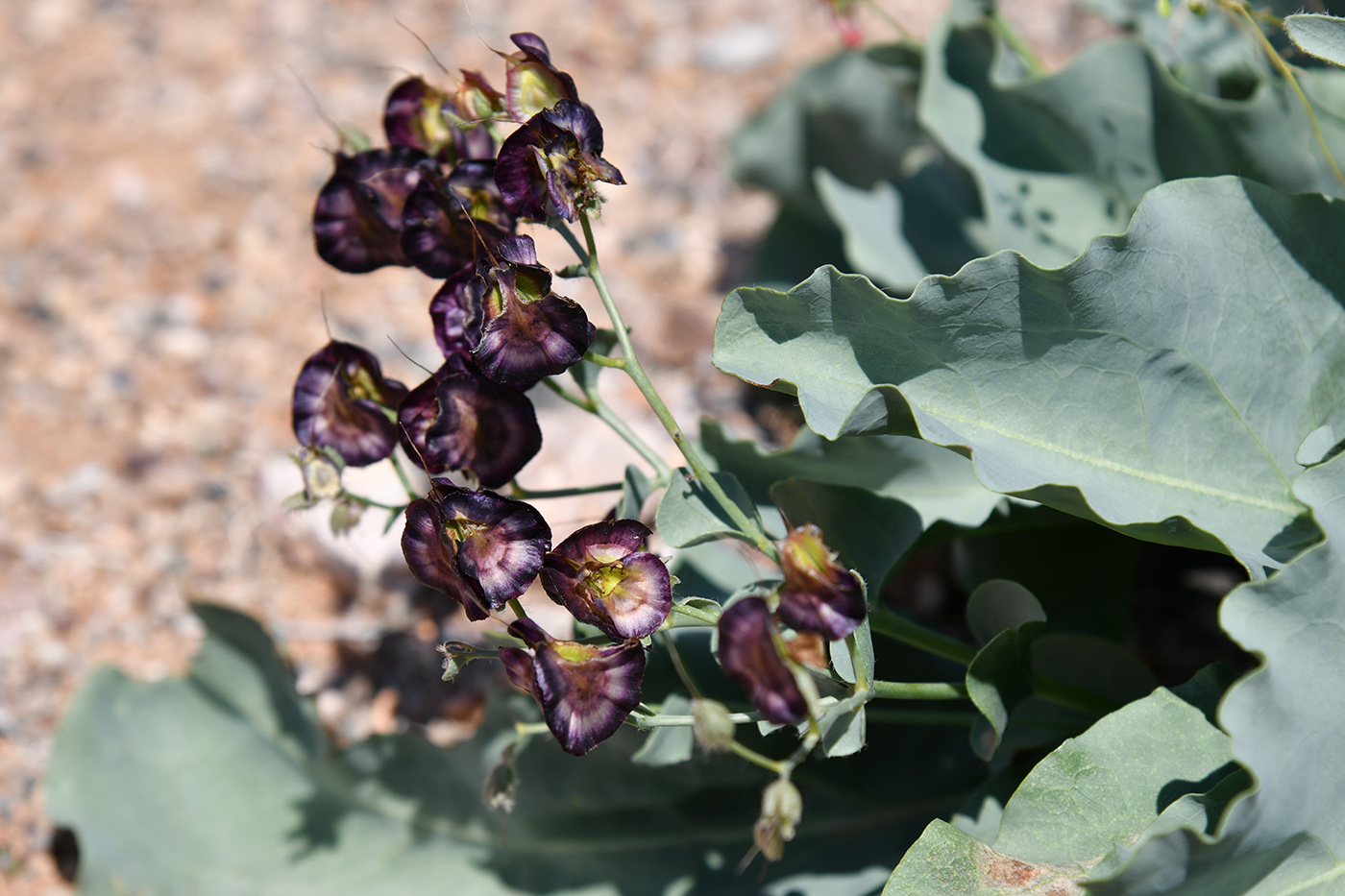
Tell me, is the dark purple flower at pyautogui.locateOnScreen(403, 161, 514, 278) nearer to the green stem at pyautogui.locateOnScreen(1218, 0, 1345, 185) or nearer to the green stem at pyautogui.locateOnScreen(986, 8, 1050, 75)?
the green stem at pyautogui.locateOnScreen(1218, 0, 1345, 185)

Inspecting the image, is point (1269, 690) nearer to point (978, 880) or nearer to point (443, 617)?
point (978, 880)

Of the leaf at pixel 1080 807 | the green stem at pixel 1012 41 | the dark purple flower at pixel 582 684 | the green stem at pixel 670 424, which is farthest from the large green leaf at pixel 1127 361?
the green stem at pixel 1012 41

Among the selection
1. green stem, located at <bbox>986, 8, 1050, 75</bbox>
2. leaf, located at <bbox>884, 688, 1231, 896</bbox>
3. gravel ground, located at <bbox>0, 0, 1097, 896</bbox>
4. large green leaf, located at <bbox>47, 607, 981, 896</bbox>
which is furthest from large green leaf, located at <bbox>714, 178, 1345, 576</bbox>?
gravel ground, located at <bbox>0, 0, 1097, 896</bbox>

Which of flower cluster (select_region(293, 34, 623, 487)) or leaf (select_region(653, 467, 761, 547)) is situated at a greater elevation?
flower cluster (select_region(293, 34, 623, 487))

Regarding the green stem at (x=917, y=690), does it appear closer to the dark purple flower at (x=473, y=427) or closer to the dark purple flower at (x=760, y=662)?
the dark purple flower at (x=760, y=662)

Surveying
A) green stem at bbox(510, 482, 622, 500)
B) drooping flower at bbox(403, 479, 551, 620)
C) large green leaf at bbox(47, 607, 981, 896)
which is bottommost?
large green leaf at bbox(47, 607, 981, 896)

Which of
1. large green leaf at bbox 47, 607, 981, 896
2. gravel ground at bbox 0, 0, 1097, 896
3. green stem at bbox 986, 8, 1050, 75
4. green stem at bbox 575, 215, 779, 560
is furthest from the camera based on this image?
gravel ground at bbox 0, 0, 1097, 896

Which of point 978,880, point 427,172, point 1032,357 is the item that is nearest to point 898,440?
point 1032,357
